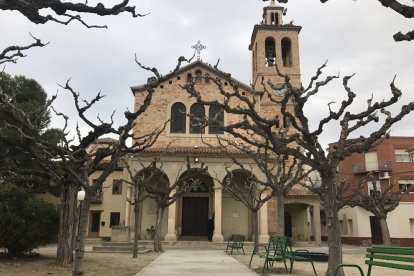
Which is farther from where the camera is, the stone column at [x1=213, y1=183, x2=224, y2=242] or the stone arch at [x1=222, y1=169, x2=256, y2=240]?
the stone arch at [x1=222, y1=169, x2=256, y2=240]

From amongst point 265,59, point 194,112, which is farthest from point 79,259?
point 265,59

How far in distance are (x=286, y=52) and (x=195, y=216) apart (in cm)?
1664

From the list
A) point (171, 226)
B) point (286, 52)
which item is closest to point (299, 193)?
point (171, 226)

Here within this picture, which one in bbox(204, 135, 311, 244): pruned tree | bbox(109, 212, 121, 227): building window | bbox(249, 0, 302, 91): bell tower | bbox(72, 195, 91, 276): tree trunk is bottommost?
bbox(72, 195, 91, 276): tree trunk

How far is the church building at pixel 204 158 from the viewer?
24.8 meters

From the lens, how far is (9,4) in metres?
4.57

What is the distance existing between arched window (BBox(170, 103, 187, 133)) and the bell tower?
693 centimetres

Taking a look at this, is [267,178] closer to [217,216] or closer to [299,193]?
[217,216]

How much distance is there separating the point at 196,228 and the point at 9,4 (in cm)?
2350

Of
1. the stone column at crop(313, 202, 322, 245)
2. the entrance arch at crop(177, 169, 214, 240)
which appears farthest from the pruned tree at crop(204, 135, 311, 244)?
the stone column at crop(313, 202, 322, 245)

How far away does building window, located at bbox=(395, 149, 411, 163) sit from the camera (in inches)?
1305

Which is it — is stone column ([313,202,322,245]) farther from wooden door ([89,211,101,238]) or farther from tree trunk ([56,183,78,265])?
tree trunk ([56,183,78,265])

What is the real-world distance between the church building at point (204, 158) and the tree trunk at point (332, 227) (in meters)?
13.6

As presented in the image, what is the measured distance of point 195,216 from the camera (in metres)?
26.9
